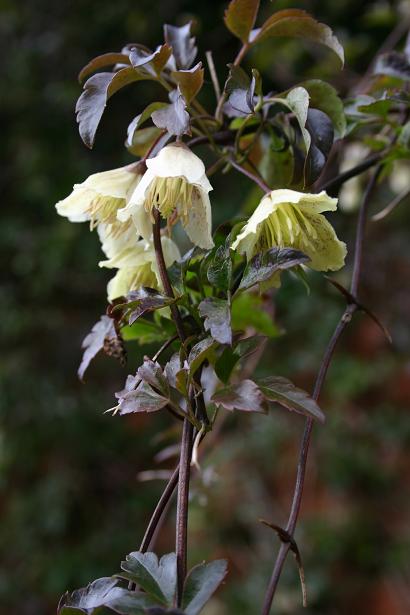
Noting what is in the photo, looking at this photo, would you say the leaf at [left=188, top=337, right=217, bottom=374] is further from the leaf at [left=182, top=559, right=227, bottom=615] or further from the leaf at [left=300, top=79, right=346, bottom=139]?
the leaf at [left=300, top=79, right=346, bottom=139]

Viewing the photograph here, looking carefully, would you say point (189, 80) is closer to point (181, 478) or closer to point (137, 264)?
point (137, 264)

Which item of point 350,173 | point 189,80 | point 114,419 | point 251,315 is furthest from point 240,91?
point 114,419

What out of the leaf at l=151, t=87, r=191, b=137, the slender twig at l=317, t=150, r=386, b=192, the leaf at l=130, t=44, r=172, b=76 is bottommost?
the slender twig at l=317, t=150, r=386, b=192

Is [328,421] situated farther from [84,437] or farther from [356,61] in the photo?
[356,61]

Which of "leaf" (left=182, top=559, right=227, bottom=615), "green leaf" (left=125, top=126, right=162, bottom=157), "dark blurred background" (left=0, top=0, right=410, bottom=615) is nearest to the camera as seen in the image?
"leaf" (left=182, top=559, right=227, bottom=615)

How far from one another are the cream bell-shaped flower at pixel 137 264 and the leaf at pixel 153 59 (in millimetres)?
106

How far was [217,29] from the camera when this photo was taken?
53.2 inches

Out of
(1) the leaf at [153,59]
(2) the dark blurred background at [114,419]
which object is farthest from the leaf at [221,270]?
(2) the dark blurred background at [114,419]

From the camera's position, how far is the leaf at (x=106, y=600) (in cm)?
29

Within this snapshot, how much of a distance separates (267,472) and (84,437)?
54 centimetres

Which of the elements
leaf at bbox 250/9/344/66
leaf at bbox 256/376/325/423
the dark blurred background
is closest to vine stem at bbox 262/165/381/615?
leaf at bbox 256/376/325/423

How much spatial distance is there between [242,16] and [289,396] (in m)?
0.30

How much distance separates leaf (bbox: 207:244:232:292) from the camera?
35cm

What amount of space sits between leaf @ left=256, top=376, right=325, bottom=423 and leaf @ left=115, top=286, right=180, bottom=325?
68 millimetres
